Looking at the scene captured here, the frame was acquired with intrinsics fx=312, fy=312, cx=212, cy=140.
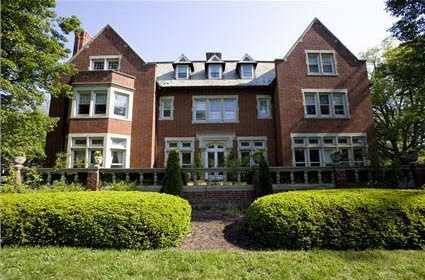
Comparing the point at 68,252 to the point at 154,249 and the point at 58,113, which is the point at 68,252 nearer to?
the point at 154,249

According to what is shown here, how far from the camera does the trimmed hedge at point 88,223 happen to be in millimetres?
7293

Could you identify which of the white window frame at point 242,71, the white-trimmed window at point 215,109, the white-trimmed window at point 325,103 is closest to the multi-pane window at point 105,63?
the white-trimmed window at point 215,109

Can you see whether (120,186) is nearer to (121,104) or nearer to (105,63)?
(121,104)

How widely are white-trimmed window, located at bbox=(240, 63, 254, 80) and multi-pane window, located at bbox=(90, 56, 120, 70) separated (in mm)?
8641

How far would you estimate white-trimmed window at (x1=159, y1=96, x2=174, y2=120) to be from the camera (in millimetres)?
21283

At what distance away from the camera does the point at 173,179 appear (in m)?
13.0

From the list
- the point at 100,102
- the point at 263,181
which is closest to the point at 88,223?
the point at 263,181

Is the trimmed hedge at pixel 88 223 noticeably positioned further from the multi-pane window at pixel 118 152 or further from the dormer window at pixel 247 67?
the dormer window at pixel 247 67

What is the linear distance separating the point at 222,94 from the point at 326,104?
6.92 m

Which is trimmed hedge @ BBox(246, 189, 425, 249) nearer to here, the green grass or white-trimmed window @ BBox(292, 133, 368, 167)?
the green grass

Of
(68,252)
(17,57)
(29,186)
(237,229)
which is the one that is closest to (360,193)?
(237,229)

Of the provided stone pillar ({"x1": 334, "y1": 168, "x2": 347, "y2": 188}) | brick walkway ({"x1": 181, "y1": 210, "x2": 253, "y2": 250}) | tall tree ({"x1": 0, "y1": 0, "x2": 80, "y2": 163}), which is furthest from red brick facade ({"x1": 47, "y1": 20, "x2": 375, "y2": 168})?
brick walkway ({"x1": 181, "y1": 210, "x2": 253, "y2": 250})

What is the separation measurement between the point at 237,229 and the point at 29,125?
11.0 metres

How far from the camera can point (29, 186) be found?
12.8 meters
